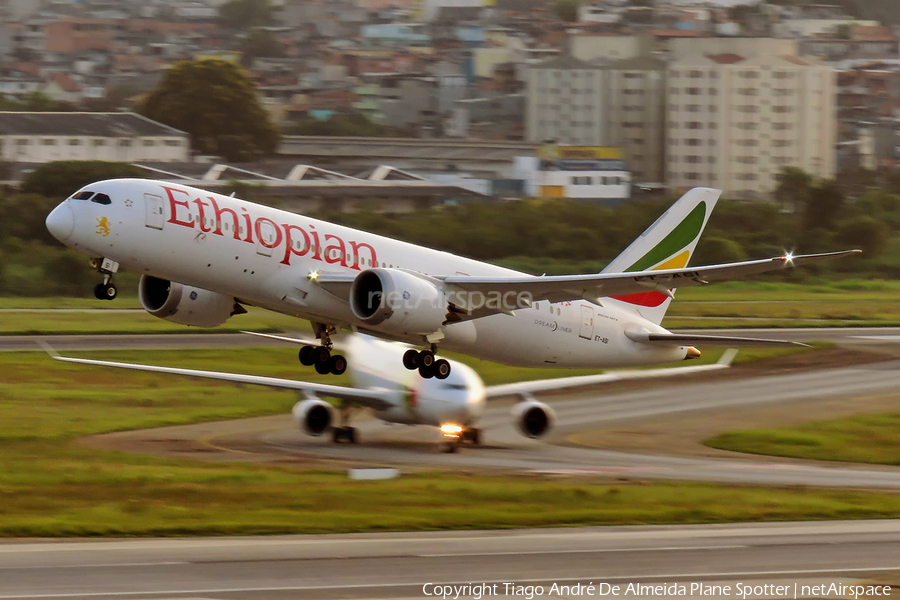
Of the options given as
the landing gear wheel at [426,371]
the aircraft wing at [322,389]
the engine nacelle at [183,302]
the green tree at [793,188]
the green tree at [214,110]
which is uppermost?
the engine nacelle at [183,302]

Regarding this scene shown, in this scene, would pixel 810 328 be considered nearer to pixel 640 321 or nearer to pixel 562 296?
pixel 640 321

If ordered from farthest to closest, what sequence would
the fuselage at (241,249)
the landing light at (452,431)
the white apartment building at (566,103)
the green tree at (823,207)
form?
the white apartment building at (566,103) < the green tree at (823,207) < the landing light at (452,431) < the fuselage at (241,249)

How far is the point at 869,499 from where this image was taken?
45094 mm

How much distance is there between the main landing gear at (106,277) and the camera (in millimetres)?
36156

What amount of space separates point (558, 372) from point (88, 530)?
37590 millimetres

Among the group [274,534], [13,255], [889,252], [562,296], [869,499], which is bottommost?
[889,252]

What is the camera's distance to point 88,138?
141m

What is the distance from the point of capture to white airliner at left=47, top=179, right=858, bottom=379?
1455 inches

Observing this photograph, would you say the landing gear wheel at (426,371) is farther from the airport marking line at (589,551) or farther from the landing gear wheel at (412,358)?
the airport marking line at (589,551)

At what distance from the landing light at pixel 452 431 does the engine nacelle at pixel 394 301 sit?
15825 mm

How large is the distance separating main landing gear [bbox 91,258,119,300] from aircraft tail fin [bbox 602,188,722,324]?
19605mm

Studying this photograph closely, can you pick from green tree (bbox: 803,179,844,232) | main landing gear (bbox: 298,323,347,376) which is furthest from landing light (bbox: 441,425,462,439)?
green tree (bbox: 803,179,844,232)

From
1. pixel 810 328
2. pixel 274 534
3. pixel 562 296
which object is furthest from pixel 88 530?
pixel 810 328

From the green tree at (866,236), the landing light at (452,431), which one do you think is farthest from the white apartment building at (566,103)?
the landing light at (452,431)
